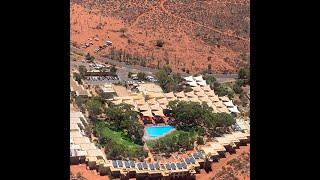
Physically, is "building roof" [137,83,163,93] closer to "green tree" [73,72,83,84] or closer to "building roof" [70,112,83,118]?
"green tree" [73,72,83,84]

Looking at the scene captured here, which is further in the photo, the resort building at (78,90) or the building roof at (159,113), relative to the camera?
the resort building at (78,90)

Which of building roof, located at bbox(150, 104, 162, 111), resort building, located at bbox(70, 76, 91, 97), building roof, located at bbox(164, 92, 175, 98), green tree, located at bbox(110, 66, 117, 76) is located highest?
green tree, located at bbox(110, 66, 117, 76)

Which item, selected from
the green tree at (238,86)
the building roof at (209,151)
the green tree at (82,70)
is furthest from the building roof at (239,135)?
the green tree at (82,70)

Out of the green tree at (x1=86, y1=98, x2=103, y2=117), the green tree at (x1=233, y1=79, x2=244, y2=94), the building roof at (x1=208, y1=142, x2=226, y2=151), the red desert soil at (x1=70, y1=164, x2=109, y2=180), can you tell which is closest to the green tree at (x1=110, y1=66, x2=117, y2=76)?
the green tree at (x1=86, y1=98, x2=103, y2=117)

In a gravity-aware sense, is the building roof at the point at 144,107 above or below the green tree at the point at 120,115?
above

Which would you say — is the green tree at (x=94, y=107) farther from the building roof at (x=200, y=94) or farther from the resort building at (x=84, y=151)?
the building roof at (x=200, y=94)

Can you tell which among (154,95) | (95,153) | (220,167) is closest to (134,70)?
(154,95)
